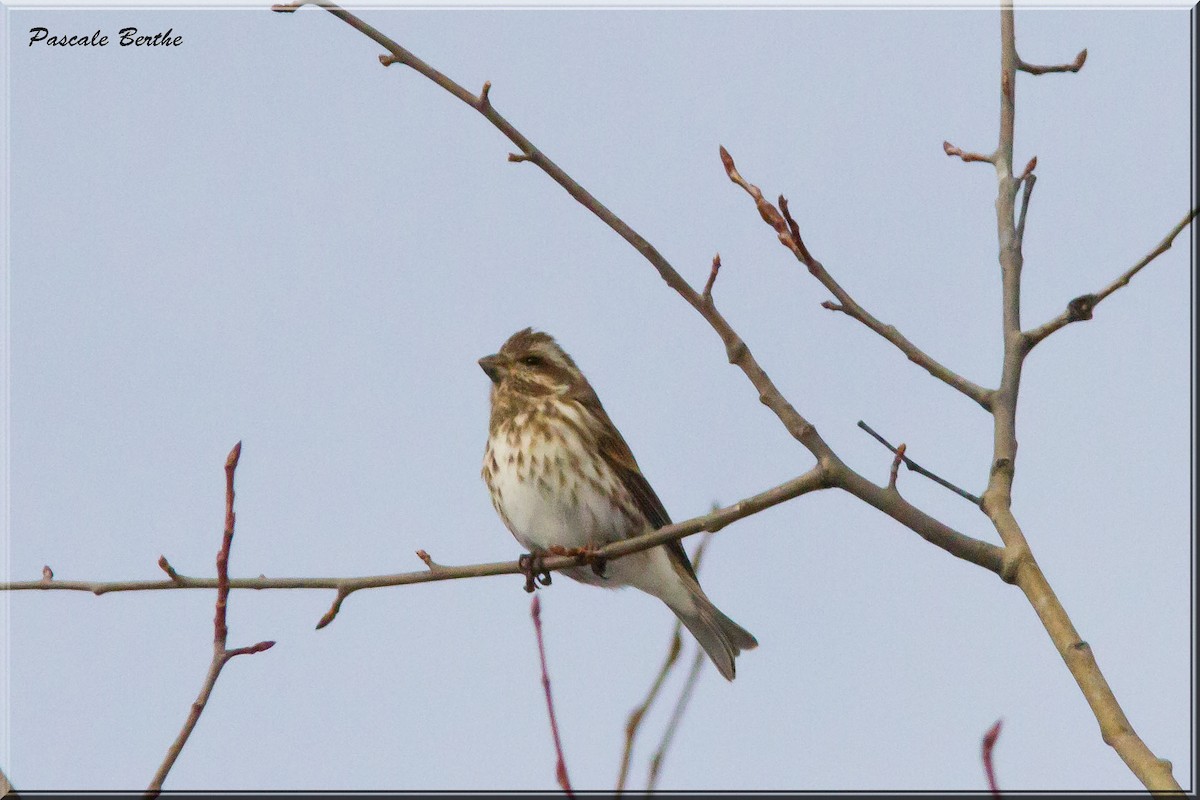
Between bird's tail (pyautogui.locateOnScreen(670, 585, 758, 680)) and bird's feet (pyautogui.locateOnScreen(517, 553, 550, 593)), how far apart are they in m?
1.36

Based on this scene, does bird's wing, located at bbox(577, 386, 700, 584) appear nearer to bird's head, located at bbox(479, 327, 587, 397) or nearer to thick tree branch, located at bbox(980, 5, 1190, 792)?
bird's head, located at bbox(479, 327, 587, 397)

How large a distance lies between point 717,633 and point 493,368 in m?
2.47

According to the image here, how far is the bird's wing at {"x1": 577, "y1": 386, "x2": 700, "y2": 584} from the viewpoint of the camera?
9500mm

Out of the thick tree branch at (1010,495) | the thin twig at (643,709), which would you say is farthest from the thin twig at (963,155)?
the thin twig at (643,709)

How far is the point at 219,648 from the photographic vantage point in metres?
4.22

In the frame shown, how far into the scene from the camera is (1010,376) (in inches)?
223

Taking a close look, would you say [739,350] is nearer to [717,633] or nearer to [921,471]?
[921,471]

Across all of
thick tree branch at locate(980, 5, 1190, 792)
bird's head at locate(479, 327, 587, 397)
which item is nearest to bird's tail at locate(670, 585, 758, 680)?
bird's head at locate(479, 327, 587, 397)

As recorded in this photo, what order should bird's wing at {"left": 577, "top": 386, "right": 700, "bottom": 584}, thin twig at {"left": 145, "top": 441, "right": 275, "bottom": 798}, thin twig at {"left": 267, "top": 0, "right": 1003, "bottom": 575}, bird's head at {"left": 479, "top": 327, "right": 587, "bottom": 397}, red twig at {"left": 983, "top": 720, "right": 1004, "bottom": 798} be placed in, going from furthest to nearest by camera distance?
1. bird's head at {"left": 479, "top": 327, "right": 587, "bottom": 397}
2. bird's wing at {"left": 577, "top": 386, "right": 700, "bottom": 584}
3. thin twig at {"left": 267, "top": 0, "right": 1003, "bottom": 575}
4. thin twig at {"left": 145, "top": 441, "right": 275, "bottom": 798}
5. red twig at {"left": 983, "top": 720, "right": 1004, "bottom": 798}

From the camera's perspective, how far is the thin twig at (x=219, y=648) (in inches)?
148

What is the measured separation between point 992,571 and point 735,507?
0.97 meters

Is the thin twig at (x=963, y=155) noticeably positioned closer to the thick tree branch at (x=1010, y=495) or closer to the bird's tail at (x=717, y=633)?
the thick tree branch at (x=1010, y=495)

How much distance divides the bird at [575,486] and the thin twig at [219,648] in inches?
170

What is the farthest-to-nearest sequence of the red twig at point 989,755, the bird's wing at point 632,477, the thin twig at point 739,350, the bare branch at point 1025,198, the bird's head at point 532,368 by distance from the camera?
the bird's head at point 532,368 < the bird's wing at point 632,477 < the bare branch at point 1025,198 < the thin twig at point 739,350 < the red twig at point 989,755
